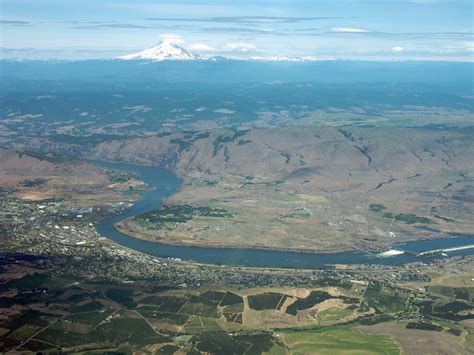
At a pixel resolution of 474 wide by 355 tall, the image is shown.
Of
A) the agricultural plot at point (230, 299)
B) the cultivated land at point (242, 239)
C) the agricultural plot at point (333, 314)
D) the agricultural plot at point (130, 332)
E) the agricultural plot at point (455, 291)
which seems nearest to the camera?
the agricultural plot at point (130, 332)

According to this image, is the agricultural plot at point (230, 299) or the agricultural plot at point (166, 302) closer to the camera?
the agricultural plot at point (166, 302)

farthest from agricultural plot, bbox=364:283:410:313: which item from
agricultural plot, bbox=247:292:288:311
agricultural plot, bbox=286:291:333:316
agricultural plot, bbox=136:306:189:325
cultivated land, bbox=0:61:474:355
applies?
agricultural plot, bbox=136:306:189:325

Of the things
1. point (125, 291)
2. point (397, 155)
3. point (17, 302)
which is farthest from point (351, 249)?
point (397, 155)

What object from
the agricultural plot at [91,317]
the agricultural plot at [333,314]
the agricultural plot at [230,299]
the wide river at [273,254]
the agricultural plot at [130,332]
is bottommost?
the wide river at [273,254]

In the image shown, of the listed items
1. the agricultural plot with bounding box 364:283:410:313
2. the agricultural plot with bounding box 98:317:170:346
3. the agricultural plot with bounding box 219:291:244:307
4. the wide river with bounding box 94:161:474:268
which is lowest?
the wide river with bounding box 94:161:474:268

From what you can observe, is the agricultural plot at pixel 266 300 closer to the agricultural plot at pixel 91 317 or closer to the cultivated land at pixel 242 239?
the cultivated land at pixel 242 239

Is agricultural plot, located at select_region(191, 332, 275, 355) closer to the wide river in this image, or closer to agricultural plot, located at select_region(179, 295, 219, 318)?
agricultural plot, located at select_region(179, 295, 219, 318)

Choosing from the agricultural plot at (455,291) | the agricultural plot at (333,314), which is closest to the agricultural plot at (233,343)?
the agricultural plot at (333,314)

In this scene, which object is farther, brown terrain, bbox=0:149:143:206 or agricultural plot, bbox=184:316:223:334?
brown terrain, bbox=0:149:143:206

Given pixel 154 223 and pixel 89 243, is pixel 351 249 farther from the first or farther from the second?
pixel 89 243
